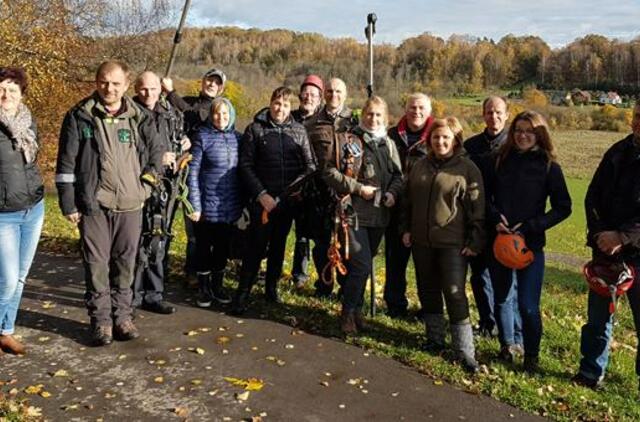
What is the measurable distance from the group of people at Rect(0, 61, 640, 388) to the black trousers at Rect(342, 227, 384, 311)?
1cm

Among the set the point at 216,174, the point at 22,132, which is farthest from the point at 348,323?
the point at 22,132

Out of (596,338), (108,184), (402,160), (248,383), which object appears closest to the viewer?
(248,383)

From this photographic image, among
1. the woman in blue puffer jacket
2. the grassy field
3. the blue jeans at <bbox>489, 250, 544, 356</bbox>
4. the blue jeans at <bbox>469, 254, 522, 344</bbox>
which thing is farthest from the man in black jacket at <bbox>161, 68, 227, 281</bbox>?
the blue jeans at <bbox>489, 250, 544, 356</bbox>

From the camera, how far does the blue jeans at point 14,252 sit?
5.07m

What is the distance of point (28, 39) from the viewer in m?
18.7

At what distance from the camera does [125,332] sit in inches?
219

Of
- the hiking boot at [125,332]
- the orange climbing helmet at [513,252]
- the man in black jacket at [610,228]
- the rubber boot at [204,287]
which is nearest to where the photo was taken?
the man in black jacket at [610,228]

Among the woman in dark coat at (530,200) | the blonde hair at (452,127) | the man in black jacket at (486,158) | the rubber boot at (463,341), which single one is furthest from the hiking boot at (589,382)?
the blonde hair at (452,127)

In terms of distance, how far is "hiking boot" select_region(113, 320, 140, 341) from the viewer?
5.57 meters

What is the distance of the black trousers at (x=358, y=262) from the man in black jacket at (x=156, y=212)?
71.8 inches

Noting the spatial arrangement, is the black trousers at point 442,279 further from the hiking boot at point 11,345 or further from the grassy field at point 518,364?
the hiking boot at point 11,345

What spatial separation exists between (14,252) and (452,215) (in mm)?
3674

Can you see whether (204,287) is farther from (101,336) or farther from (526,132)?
(526,132)

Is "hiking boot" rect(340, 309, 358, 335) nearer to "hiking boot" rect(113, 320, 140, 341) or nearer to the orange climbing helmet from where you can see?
the orange climbing helmet
